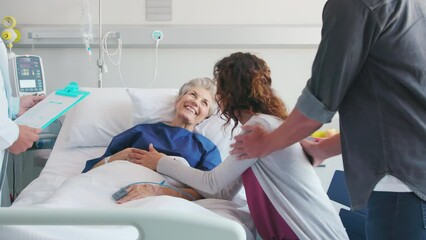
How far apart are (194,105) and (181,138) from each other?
0.20 metres

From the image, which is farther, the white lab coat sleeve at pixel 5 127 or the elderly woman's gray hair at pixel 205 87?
the elderly woman's gray hair at pixel 205 87

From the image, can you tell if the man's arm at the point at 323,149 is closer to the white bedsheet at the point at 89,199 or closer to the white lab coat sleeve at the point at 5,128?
the white bedsheet at the point at 89,199

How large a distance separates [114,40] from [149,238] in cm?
249

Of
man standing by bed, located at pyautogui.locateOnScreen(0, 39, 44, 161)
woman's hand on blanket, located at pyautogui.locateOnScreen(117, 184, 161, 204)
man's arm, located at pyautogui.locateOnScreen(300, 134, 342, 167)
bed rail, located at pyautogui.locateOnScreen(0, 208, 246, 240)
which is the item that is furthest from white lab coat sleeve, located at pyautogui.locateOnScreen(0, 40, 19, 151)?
man's arm, located at pyautogui.locateOnScreen(300, 134, 342, 167)

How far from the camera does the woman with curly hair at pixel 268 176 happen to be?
4.44 feet

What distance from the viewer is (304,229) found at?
52.2 inches

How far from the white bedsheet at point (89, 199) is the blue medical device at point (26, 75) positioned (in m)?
0.50

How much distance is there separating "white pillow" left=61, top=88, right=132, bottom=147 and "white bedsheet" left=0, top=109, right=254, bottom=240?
0.09 metres

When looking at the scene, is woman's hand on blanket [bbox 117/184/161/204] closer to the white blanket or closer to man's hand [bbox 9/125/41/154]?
the white blanket

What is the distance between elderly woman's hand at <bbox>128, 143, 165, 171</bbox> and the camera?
1900 mm

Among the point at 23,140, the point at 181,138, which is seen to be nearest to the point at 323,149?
the point at 181,138

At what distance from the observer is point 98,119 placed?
8.33ft

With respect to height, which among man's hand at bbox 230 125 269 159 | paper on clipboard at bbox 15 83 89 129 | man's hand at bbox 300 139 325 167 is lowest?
paper on clipboard at bbox 15 83 89 129

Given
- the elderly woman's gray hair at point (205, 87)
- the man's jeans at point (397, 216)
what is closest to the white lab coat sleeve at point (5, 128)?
the elderly woman's gray hair at point (205, 87)
